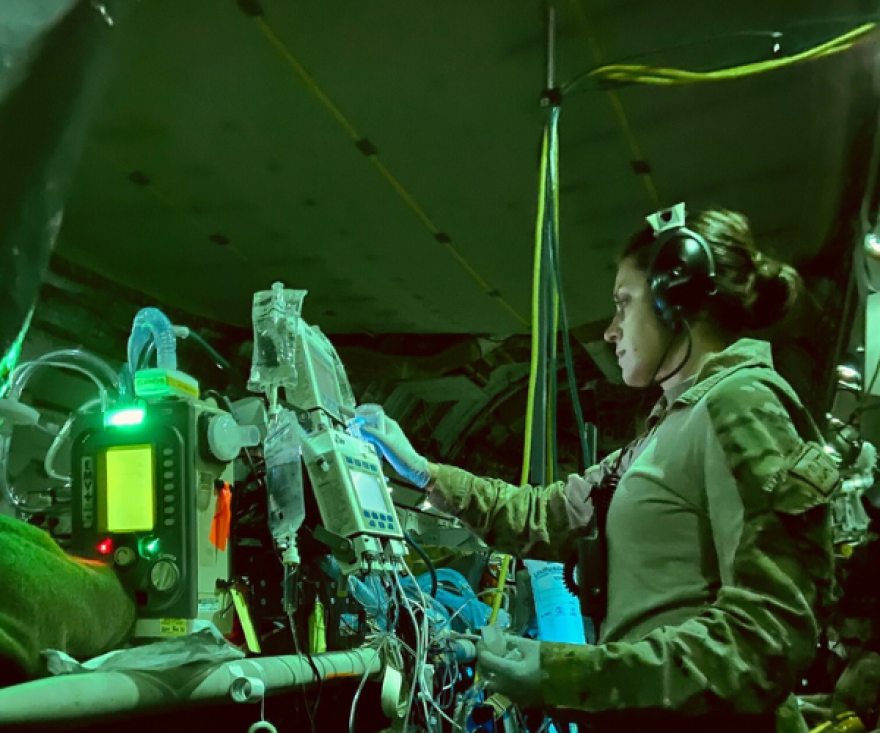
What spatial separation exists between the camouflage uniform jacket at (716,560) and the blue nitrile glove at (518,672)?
0.5 inches

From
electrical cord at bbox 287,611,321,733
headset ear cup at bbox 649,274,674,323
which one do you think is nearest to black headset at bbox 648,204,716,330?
headset ear cup at bbox 649,274,674,323

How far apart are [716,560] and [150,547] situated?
2.52ft

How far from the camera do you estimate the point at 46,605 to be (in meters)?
0.80

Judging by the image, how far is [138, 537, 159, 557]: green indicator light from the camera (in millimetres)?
1029

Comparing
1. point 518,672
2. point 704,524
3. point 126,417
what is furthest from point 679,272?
point 126,417

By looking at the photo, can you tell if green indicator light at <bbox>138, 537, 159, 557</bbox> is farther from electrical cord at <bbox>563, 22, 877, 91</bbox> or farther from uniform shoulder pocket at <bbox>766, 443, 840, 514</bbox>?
electrical cord at <bbox>563, 22, 877, 91</bbox>

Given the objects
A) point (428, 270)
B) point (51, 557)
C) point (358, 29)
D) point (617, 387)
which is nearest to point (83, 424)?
point (51, 557)

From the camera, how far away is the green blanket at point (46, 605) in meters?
0.75

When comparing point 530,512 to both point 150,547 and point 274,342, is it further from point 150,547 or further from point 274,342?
point 150,547

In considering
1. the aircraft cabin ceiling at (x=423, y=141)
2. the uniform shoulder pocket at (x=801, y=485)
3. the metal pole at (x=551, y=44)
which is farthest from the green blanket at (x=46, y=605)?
the metal pole at (x=551, y=44)

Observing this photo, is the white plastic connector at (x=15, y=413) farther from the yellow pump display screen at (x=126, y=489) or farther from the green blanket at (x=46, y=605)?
the green blanket at (x=46, y=605)

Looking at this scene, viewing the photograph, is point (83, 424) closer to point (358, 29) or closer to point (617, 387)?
point (358, 29)

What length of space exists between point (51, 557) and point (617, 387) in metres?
4.06

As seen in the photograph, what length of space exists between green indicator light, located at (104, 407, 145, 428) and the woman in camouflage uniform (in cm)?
59
